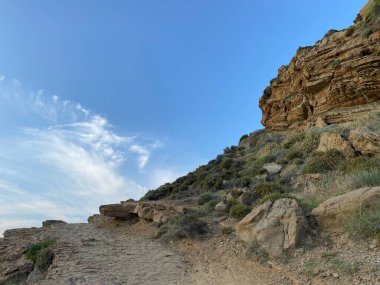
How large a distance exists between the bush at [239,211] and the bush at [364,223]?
4063mm

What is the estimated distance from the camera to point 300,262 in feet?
20.4

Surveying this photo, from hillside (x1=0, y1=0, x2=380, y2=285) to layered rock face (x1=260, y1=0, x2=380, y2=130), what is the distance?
71 millimetres

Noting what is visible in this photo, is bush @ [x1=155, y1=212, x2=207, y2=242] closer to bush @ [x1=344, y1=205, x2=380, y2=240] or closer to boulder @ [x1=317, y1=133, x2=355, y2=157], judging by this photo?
bush @ [x1=344, y1=205, x2=380, y2=240]

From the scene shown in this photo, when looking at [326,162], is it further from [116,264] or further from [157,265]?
[116,264]

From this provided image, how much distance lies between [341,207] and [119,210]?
13.0m

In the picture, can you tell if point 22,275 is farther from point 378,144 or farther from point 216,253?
point 378,144

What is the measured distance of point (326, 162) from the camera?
42.0ft

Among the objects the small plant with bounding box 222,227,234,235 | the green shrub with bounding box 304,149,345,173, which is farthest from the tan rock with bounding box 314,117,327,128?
the small plant with bounding box 222,227,234,235

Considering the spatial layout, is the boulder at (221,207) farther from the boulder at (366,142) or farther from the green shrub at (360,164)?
the boulder at (366,142)

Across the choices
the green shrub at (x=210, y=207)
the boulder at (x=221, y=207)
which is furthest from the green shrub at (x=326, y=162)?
the green shrub at (x=210, y=207)

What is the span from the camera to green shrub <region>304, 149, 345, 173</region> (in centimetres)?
1246

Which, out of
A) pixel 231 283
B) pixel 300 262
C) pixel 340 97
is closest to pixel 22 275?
pixel 231 283

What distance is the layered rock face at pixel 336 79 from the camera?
1778cm

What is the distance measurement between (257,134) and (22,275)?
78.2ft
